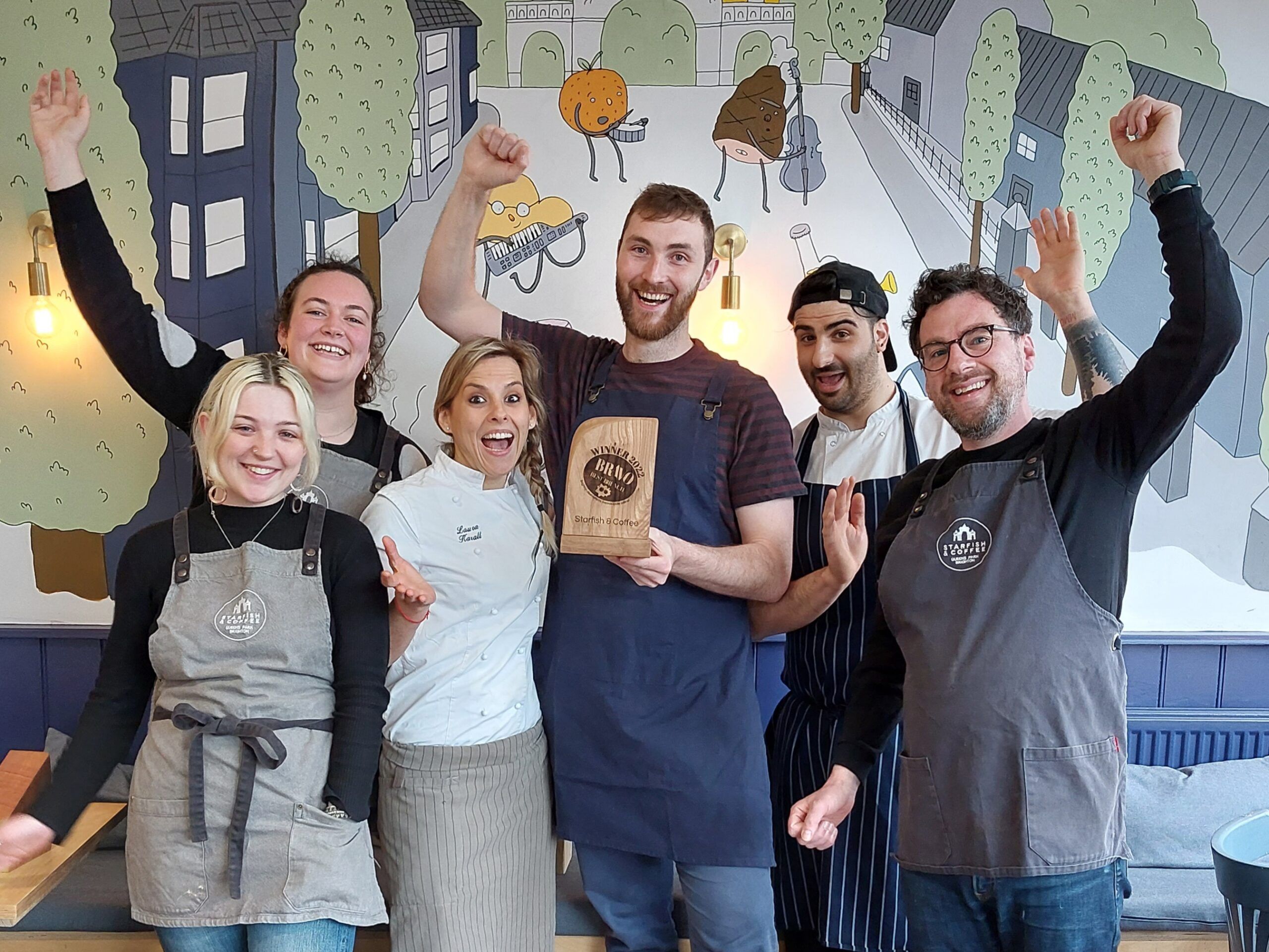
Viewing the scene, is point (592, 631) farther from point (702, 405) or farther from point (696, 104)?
point (696, 104)

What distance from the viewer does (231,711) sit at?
1.55 metres

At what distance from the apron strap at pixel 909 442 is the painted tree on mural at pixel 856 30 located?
111cm

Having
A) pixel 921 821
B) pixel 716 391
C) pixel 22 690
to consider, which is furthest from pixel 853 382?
pixel 22 690

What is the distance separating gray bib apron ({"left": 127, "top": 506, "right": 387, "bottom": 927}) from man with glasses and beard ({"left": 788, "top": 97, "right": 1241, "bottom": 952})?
33.6 inches

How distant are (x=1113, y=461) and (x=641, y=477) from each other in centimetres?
79

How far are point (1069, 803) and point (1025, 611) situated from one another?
306 millimetres

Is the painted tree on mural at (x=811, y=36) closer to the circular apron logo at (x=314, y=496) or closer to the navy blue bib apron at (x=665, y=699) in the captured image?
the navy blue bib apron at (x=665, y=699)

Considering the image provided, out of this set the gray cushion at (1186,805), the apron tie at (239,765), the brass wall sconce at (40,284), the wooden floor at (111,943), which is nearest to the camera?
the apron tie at (239,765)

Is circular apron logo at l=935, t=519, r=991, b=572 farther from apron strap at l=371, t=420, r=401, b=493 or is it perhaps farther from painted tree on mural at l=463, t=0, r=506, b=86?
painted tree on mural at l=463, t=0, r=506, b=86

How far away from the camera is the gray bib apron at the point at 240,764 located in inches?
60.5

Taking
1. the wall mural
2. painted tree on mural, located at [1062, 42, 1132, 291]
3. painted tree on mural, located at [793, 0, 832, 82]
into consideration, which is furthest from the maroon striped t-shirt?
painted tree on mural, located at [1062, 42, 1132, 291]

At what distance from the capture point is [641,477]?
163 centimetres

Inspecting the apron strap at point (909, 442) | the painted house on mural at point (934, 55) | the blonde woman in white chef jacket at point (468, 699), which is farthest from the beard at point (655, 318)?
the painted house on mural at point (934, 55)

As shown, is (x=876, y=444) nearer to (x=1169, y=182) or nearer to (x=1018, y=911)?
(x=1169, y=182)
